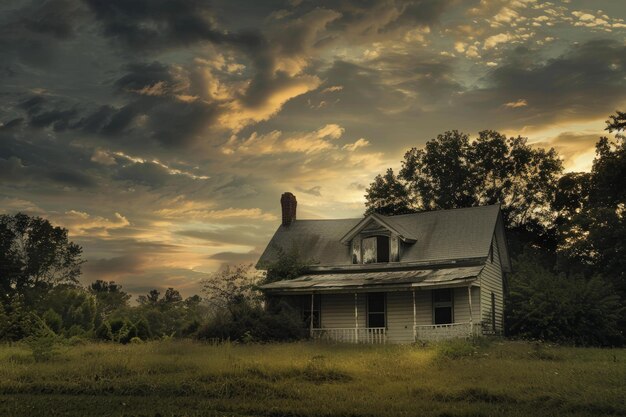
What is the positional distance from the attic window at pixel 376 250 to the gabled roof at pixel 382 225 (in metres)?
0.79

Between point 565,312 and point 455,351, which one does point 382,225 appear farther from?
point 455,351

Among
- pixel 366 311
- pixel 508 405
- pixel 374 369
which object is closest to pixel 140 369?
pixel 374 369

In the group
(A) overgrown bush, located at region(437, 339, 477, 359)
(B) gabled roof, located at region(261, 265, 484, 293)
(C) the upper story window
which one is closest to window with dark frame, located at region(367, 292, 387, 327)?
(B) gabled roof, located at region(261, 265, 484, 293)

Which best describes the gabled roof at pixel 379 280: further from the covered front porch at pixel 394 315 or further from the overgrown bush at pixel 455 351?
the overgrown bush at pixel 455 351

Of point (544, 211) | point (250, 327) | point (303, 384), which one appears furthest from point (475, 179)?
point (303, 384)

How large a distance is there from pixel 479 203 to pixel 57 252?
4080cm

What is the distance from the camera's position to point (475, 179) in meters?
49.5

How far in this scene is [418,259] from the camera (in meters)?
33.7

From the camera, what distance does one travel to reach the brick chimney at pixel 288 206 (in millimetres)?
41125

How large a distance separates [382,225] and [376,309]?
467cm

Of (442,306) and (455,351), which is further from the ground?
(442,306)

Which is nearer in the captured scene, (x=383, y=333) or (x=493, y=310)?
(x=383, y=333)

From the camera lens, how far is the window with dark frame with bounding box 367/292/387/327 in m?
33.0

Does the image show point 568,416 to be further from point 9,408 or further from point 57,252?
point 57,252
